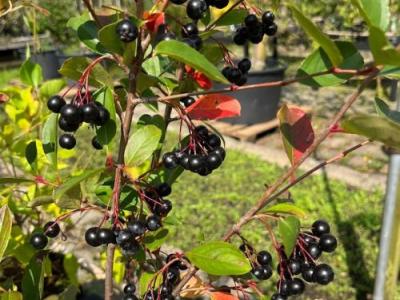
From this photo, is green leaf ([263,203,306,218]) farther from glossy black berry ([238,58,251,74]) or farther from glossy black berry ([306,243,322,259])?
glossy black berry ([238,58,251,74])

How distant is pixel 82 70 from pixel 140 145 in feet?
0.44

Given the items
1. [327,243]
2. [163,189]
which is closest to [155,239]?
[163,189]

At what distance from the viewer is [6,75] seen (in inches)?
295

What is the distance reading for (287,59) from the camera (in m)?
8.23

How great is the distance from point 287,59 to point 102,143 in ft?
25.8

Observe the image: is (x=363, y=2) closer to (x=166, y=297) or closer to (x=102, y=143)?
(x=102, y=143)

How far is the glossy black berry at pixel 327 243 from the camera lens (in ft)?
2.29

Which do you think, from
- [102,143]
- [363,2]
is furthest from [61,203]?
[363,2]

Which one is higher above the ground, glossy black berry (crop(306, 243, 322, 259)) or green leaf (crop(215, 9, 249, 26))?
green leaf (crop(215, 9, 249, 26))

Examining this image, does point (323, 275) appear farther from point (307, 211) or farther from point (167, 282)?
point (307, 211)

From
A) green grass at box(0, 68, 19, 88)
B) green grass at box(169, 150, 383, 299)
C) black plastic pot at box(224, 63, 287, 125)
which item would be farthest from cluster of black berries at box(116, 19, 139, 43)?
green grass at box(0, 68, 19, 88)

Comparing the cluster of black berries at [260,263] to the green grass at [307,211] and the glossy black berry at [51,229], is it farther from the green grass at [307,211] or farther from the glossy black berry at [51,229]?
the green grass at [307,211]

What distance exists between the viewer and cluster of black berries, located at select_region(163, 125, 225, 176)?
26.8 inches

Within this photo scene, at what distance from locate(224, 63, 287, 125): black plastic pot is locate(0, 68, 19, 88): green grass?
12.7ft
